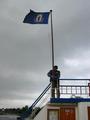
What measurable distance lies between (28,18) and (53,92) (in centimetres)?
671

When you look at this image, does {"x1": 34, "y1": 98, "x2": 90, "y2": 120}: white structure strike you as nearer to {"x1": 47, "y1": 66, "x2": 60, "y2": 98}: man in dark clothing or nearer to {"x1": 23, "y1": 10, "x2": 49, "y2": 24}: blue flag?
{"x1": 47, "y1": 66, "x2": 60, "y2": 98}: man in dark clothing

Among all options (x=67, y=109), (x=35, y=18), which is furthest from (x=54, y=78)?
(x=35, y=18)

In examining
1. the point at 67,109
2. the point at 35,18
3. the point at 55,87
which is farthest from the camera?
the point at 35,18

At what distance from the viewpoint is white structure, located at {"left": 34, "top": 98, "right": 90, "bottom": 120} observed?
67.5 feet

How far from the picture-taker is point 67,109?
21062 mm

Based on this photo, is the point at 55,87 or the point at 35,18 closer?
the point at 55,87

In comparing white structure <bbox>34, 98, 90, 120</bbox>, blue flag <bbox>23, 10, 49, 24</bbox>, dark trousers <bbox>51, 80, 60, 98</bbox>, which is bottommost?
white structure <bbox>34, 98, 90, 120</bbox>

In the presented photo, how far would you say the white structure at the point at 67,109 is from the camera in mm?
20578

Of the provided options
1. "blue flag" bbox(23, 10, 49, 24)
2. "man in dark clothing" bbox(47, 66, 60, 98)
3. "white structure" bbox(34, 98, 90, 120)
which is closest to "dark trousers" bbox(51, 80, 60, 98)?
"man in dark clothing" bbox(47, 66, 60, 98)

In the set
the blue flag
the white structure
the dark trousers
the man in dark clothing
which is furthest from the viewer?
the blue flag

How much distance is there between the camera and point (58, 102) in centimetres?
2117

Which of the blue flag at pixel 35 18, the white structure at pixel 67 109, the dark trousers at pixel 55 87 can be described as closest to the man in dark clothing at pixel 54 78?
the dark trousers at pixel 55 87

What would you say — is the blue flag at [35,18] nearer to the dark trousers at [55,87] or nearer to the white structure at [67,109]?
the dark trousers at [55,87]

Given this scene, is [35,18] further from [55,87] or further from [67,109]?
[67,109]
